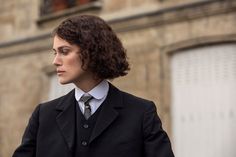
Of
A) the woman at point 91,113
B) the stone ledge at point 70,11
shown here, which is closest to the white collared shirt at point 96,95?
the woman at point 91,113

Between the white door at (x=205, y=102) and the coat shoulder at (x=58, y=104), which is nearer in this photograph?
the coat shoulder at (x=58, y=104)

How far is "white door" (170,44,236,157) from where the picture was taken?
9.04 meters

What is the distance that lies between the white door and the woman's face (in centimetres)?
678

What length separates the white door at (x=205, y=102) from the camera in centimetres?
904

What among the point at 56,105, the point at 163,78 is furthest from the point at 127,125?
the point at 163,78

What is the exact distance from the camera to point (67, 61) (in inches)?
96.2

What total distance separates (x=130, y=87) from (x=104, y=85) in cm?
785

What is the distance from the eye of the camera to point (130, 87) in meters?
10.4

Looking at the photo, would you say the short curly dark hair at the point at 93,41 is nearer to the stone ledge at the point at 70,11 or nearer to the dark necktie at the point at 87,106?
the dark necktie at the point at 87,106

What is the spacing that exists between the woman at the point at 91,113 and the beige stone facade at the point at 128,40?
22.5 feet

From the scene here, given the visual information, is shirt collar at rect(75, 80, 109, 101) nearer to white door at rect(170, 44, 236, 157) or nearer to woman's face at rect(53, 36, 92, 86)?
woman's face at rect(53, 36, 92, 86)

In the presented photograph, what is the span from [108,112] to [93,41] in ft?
1.00

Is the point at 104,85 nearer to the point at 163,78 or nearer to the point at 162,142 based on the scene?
the point at 162,142

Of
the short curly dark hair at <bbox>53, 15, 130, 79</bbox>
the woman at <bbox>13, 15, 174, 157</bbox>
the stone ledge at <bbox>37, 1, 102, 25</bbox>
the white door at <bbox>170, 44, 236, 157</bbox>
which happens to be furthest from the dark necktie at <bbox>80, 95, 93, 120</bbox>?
the stone ledge at <bbox>37, 1, 102, 25</bbox>
